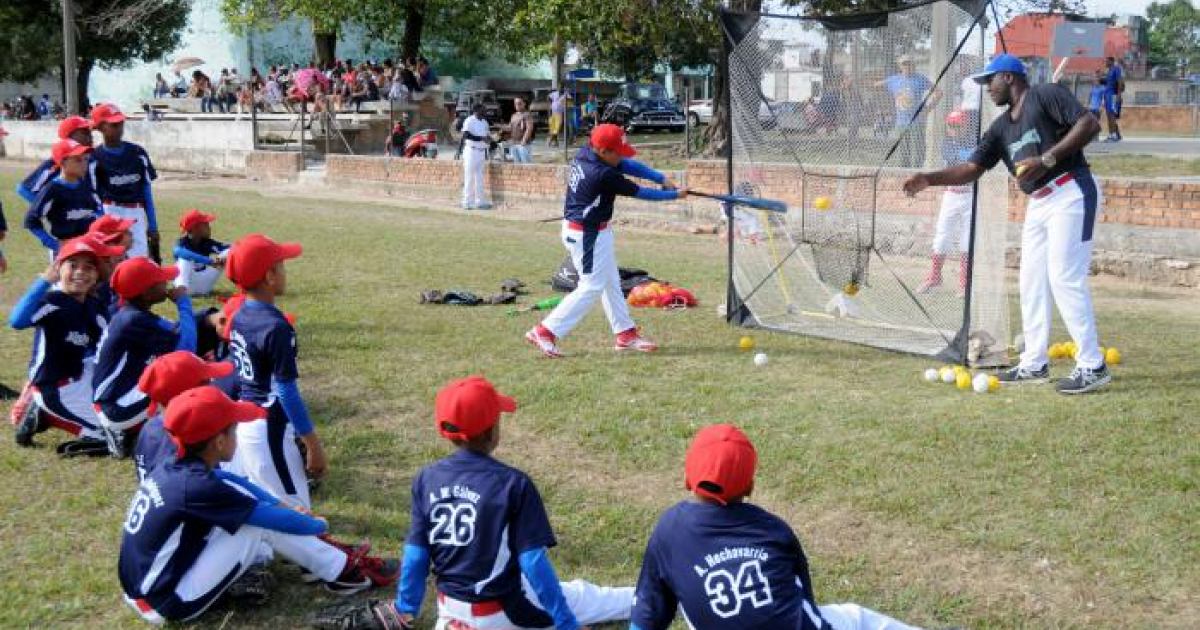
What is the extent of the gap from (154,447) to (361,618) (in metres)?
1.27

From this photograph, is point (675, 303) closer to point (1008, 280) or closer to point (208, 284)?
point (1008, 280)

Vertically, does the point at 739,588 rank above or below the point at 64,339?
below

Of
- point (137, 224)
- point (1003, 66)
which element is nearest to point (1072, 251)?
point (1003, 66)

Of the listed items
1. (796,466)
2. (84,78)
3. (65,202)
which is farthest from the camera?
(84,78)

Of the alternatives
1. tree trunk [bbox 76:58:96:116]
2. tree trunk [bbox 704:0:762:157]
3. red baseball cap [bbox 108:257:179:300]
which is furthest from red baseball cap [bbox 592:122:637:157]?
tree trunk [bbox 76:58:96:116]

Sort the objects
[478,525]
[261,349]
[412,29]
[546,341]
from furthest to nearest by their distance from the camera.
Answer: [412,29]
[546,341]
[261,349]
[478,525]

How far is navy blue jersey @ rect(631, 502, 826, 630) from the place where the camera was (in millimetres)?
3574

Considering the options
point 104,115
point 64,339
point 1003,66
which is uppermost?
point 1003,66

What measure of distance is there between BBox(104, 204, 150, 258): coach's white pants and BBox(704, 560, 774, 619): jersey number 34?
852 cm

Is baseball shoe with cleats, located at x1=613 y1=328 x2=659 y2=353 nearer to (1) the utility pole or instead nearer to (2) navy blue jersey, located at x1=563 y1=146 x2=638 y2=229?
(2) navy blue jersey, located at x1=563 y1=146 x2=638 y2=229

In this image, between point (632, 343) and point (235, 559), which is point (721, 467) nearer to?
point (235, 559)

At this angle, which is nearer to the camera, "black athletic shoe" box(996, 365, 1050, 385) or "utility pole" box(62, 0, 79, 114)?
"black athletic shoe" box(996, 365, 1050, 385)

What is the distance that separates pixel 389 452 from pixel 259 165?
77.8 ft

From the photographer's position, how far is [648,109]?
3931 cm
